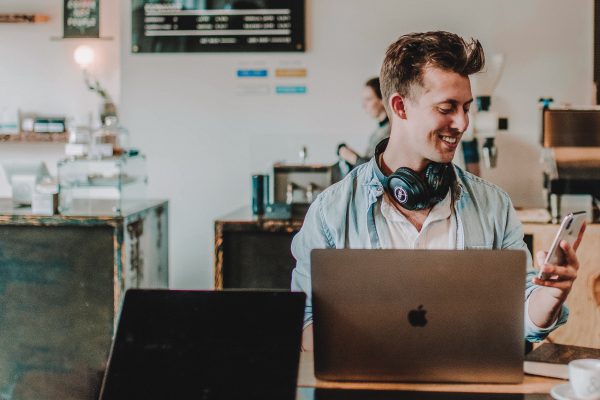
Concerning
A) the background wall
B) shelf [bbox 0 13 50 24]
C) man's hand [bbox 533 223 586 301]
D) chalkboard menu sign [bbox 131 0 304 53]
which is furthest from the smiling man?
shelf [bbox 0 13 50 24]

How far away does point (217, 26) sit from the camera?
4316mm

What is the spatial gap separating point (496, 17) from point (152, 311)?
3.38 metres

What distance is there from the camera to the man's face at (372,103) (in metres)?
4.04

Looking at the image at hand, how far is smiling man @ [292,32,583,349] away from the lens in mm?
1799

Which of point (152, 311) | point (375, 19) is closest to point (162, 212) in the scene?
point (375, 19)

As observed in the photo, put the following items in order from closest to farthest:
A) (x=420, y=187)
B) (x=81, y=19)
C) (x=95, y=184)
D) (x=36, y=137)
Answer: (x=420, y=187)
(x=95, y=184)
(x=81, y=19)
(x=36, y=137)

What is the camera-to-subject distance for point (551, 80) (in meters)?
4.12

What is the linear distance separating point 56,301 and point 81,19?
228 cm

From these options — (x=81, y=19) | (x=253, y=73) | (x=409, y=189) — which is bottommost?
(x=409, y=189)

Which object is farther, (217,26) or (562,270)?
(217,26)

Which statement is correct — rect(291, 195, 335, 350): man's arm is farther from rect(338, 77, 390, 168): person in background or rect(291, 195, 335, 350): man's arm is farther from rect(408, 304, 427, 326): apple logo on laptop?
rect(338, 77, 390, 168): person in background

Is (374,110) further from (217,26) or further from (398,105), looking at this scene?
(398,105)

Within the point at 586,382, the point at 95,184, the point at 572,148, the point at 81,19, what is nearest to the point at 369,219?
the point at 586,382

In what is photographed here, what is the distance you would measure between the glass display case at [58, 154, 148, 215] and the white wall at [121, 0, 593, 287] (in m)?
0.51
